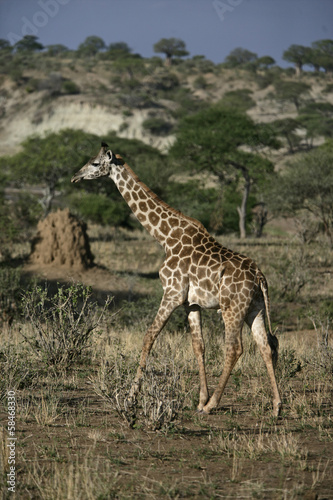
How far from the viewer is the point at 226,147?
3388cm

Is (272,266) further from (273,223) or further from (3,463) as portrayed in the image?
(273,223)

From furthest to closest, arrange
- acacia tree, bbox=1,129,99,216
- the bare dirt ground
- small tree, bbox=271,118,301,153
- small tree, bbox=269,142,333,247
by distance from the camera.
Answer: small tree, bbox=271,118,301,153, acacia tree, bbox=1,129,99,216, small tree, bbox=269,142,333,247, the bare dirt ground

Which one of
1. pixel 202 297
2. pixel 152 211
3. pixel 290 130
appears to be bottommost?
pixel 202 297

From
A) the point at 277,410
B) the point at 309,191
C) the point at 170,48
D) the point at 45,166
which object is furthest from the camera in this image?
the point at 170,48

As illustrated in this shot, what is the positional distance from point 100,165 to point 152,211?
0.91 metres

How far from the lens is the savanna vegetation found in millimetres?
5172

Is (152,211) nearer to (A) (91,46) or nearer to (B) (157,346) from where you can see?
(B) (157,346)

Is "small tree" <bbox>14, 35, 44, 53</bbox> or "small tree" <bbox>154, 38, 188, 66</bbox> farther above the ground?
"small tree" <bbox>154, 38, 188, 66</bbox>

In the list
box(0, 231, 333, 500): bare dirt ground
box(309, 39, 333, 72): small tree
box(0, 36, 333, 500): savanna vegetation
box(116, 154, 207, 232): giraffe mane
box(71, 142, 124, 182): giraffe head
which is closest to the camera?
box(0, 231, 333, 500): bare dirt ground

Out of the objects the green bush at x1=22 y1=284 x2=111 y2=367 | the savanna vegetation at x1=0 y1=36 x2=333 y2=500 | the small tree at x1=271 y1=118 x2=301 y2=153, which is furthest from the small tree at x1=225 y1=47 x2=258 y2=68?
the green bush at x1=22 y1=284 x2=111 y2=367

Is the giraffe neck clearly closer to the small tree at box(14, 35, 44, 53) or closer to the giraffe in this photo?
the giraffe

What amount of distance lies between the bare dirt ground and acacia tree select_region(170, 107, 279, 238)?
25.3m

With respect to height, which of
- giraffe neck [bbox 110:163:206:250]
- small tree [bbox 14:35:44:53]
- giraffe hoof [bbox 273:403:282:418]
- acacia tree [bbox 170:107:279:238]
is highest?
small tree [bbox 14:35:44:53]

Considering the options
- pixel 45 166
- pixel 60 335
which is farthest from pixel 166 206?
pixel 45 166
